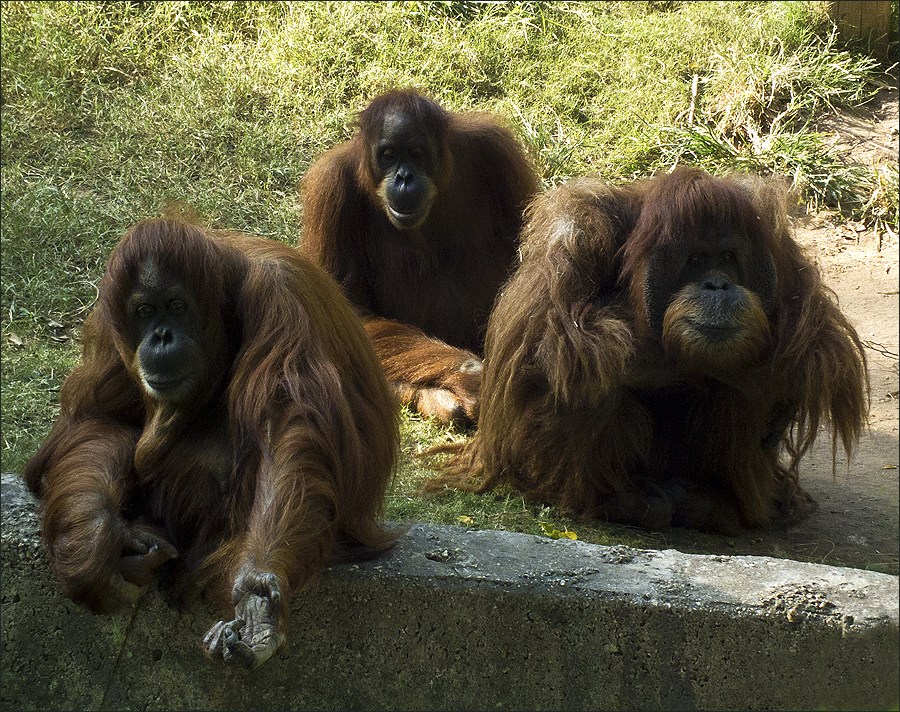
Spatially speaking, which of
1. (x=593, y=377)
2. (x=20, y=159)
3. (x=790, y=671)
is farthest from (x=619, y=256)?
(x=20, y=159)

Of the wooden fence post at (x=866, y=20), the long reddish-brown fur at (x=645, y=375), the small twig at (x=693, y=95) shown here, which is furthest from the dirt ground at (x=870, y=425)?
the small twig at (x=693, y=95)

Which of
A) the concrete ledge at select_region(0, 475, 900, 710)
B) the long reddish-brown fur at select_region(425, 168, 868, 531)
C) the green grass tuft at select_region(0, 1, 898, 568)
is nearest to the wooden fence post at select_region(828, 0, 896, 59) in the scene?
the green grass tuft at select_region(0, 1, 898, 568)

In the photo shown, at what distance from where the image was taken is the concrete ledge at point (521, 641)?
2.77 meters

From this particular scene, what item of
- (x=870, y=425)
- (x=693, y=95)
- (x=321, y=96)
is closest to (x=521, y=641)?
(x=870, y=425)

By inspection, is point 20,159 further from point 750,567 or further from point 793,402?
point 750,567

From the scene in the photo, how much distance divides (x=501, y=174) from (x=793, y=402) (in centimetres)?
193

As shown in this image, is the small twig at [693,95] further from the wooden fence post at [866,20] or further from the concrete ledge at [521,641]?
the concrete ledge at [521,641]

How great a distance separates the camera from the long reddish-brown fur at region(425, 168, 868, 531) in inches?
143

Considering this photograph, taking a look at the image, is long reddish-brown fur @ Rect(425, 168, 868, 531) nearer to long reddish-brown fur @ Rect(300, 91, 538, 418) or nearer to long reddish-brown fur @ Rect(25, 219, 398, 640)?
long reddish-brown fur @ Rect(25, 219, 398, 640)

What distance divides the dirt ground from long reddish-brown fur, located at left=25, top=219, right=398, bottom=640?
142 cm

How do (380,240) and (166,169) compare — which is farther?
(166,169)

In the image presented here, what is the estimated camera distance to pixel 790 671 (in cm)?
277

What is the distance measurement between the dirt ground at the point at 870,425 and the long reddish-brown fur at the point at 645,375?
0.16 meters

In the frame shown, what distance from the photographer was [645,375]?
12.2 feet
